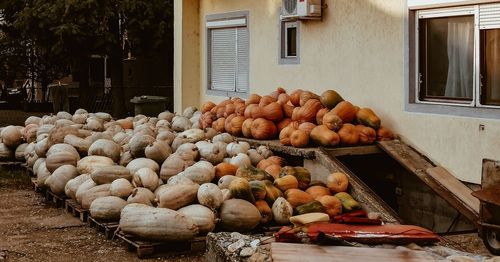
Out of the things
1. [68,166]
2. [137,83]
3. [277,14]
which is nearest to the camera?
[68,166]

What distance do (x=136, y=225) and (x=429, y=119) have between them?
411 cm

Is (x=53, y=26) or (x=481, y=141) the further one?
(x=53, y=26)

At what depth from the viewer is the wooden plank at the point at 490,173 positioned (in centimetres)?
755

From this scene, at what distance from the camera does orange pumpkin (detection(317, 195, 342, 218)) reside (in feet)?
27.8

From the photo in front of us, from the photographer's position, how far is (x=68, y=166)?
1045 centimetres

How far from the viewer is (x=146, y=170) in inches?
361

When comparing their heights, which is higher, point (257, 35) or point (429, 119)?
point (257, 35)

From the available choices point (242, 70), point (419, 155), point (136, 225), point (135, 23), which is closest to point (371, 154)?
point (419, 155)

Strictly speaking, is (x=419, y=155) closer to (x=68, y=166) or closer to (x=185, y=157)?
(x=185, y=157)

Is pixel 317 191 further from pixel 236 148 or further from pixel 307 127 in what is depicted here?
pixel 236 148

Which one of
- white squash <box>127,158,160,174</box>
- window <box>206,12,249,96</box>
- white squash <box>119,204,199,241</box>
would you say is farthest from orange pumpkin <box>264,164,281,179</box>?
window <box>206,12,249,96</box>

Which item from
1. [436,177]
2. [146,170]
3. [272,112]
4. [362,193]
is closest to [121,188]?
[146,170]

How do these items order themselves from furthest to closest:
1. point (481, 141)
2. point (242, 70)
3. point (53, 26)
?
point (53, 26)
point (242, 70)
point (481, 141)

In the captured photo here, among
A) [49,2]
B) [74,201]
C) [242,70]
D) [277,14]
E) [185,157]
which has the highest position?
[49,2]
